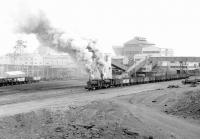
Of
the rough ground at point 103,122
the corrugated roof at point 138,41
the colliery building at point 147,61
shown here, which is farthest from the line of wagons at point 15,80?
the corrugated roof at point 138,41

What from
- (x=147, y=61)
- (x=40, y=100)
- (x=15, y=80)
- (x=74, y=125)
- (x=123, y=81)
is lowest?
(x=74, y=125)

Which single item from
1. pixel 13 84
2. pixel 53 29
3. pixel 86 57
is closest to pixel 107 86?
pixel 86 57

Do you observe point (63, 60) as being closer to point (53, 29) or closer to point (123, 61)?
point (123, 61)

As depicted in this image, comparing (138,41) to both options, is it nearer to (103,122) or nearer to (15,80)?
(15,80)

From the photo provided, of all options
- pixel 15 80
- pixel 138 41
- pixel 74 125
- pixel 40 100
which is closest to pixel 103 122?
pixel 74 125

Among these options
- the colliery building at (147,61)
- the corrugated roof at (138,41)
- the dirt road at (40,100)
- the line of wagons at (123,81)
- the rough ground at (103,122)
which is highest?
the corrugated roof at (138,41)

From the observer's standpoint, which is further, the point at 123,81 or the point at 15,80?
the point at 15,80

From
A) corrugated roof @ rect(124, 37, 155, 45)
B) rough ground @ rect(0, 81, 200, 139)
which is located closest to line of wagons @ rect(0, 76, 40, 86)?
rough ground @ rect(0, 81, 200, 139)

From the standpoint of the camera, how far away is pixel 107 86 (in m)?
52.9

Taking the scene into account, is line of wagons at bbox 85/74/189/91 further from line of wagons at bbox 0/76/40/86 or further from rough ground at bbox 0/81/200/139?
line of wagons at bbox 0/76/40/86

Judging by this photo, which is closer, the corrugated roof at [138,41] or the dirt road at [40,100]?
the dirt road at [40,100]

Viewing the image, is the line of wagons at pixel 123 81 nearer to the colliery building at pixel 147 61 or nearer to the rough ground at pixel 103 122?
the colliery building at pixel 147 61

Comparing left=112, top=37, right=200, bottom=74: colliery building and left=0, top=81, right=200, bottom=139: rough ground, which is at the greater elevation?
left=112, top=37, right=200, bottom=74: colliery building

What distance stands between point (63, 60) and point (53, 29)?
83597 millimetres
